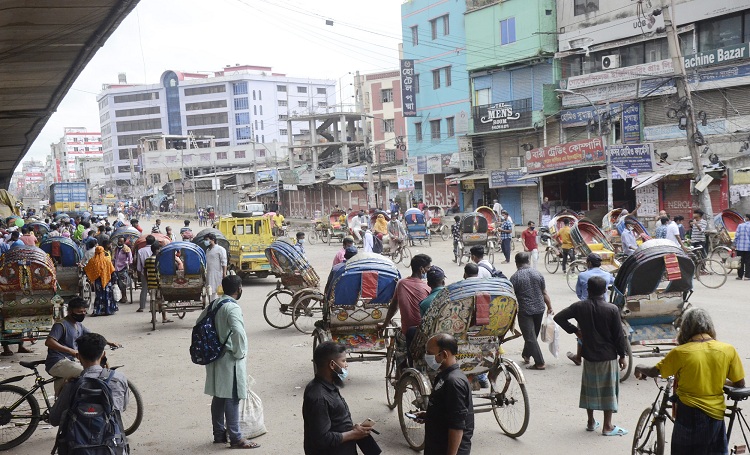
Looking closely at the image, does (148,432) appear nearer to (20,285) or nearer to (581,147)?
(20,285)

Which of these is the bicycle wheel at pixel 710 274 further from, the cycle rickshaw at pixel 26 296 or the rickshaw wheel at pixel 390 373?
the cycle rickshaw at pixel 26 296

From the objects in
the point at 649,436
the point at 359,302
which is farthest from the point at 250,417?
the point at 649,436

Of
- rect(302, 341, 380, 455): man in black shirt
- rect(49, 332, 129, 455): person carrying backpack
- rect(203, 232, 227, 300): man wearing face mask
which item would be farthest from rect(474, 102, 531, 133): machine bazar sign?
rect(302, 341, 380, 455): man in black shirt

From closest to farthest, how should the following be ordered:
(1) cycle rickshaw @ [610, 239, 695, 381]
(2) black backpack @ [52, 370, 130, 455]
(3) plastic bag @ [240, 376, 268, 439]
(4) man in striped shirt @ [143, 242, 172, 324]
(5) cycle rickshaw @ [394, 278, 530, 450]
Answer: (2) black backpack @ [52, 370, 130, 455]
(5) cycle rickshaw @ [394, 278, 530, 450]
(3) plastic bag @ [240, 376, 268, 439]
(1) cycle rickshaw @ [610, 239, 695, 381]
(4) man in striped shirt @ [143, 242, 172, 324]

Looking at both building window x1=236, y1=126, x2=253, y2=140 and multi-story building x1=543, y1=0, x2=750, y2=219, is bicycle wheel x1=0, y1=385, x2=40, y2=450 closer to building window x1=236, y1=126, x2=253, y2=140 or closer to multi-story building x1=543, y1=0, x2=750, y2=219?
multi-story building x1=543, y1=0, x2=750, y2=219

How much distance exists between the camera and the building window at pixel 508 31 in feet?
125

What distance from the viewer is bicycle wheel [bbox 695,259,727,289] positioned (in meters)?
16.6

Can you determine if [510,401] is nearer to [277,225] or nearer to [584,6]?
[277,225]

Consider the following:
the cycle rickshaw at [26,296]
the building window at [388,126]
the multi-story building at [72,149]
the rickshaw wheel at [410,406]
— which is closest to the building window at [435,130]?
the building window at [388,126]

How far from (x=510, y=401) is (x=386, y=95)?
72.1 metres

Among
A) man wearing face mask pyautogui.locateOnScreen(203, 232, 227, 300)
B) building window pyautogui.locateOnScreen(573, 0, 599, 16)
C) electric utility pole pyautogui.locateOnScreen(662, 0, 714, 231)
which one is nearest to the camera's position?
man wearing face mask pyautogui.locateOnScreen(203, 232, 227, 300)

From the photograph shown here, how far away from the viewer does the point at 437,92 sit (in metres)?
46.1

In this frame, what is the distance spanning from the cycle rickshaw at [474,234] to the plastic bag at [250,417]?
16.1 metres

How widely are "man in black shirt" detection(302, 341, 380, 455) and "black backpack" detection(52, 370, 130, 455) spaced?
1.61 m
